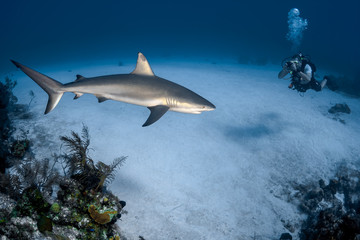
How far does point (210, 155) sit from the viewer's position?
7.49m

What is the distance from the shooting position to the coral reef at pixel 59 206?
104 inches

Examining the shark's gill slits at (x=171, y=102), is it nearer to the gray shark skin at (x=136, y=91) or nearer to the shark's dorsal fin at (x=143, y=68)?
the gray shark skin at (x=136, y=91)

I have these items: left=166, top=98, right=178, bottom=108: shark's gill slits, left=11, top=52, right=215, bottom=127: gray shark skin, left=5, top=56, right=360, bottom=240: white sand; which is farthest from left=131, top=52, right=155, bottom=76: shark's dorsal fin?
left=5, top=56, right=360, bottom=240: white sand

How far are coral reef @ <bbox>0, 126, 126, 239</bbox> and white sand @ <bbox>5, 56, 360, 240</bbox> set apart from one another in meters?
1.24

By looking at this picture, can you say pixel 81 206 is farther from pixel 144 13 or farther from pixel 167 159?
pixel 144 13

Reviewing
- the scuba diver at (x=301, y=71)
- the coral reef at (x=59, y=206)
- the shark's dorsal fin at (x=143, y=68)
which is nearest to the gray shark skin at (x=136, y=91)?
the shark's dorsal fin at (x=143, y=68)

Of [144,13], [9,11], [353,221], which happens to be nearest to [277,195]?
[353,221]

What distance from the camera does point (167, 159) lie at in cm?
703

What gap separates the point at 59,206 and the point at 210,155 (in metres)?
5.52

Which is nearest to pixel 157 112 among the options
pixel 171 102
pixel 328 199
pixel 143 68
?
pixel 171 102

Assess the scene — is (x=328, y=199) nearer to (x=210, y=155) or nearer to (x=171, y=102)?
(x=210, y=155)

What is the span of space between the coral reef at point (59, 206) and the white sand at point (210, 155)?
1240mm

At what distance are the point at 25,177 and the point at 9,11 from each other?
8405 inches

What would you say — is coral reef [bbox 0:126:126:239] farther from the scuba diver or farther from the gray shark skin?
the scuba diver
